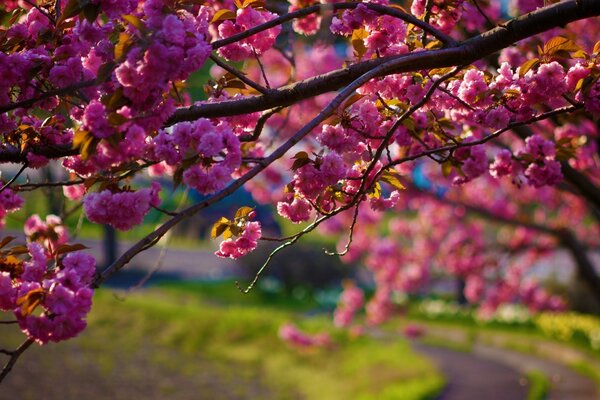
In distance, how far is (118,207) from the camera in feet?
8.04

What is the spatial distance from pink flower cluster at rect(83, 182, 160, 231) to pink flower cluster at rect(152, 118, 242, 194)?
0.18 meters

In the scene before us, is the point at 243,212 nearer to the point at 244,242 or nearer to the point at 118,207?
the point at 244,242

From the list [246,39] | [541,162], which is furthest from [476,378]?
[246,39]

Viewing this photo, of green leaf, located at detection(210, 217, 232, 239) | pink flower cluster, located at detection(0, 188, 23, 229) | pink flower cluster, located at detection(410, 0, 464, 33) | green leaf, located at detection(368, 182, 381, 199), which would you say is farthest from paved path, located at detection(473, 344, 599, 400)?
pink flower cluster, located at detection(0, 188, 23, 229)

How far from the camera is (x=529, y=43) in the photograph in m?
4.60

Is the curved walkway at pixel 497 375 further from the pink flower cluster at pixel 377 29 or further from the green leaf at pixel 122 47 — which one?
the green leaf at pixel 122 47

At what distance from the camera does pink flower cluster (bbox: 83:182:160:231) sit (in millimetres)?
2436

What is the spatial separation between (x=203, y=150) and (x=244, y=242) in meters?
0.62

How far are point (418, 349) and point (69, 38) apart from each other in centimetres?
1028

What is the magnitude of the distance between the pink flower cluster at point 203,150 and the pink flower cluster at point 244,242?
0.42m

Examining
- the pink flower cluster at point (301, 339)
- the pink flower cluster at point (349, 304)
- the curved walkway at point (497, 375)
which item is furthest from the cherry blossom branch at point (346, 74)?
the pink flower cluster at point (349, 304)

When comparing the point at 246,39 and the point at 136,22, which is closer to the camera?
the point at 136,22

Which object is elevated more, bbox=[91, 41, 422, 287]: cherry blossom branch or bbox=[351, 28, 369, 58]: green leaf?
bbox=[351, 28, 369, 58]: green leaf

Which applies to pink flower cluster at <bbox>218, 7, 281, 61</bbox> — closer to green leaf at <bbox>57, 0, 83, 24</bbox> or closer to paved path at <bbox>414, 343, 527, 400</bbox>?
green leaf at <bbox>57, 0, 83, 24</bbox>
